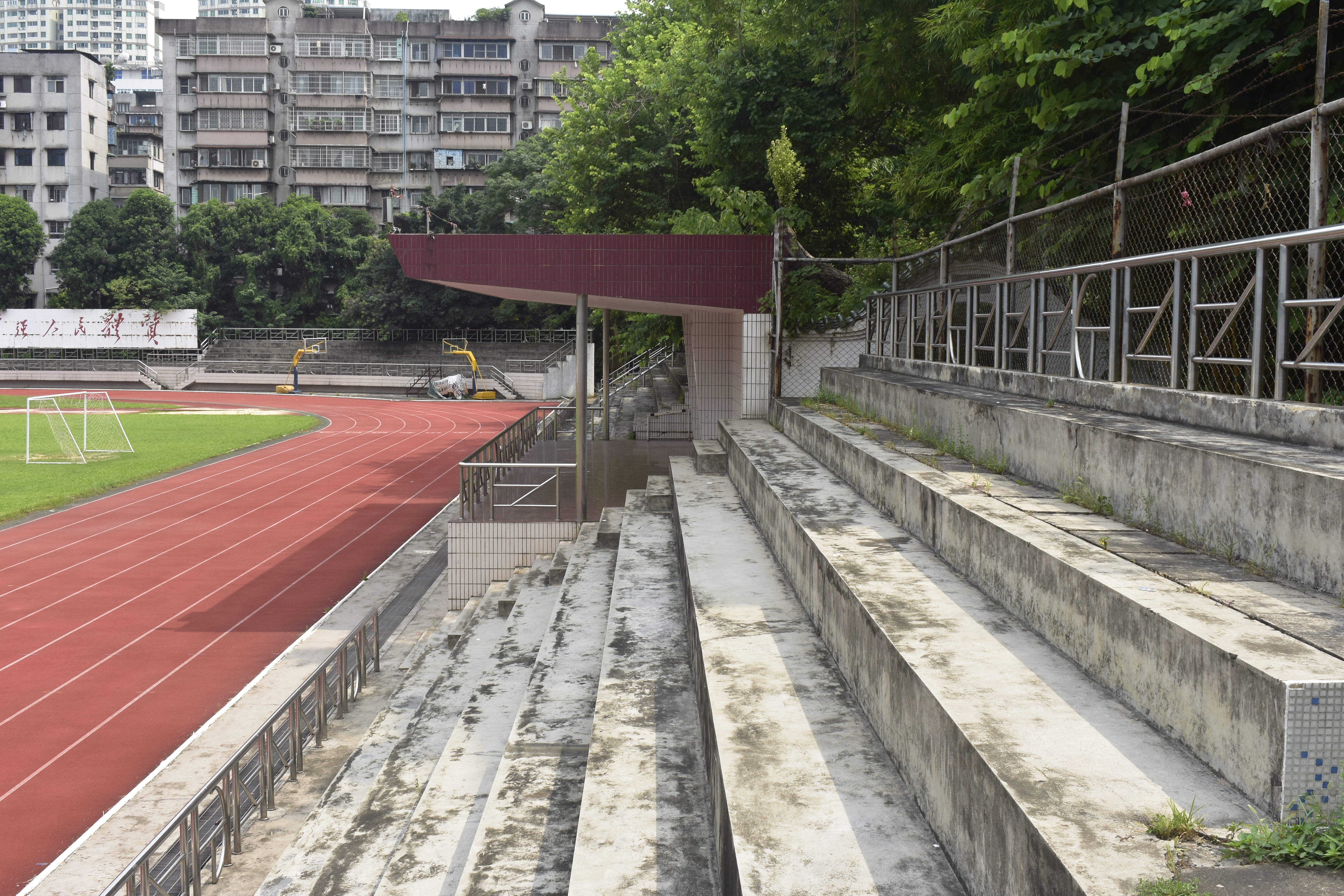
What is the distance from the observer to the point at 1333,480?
3465 millimetres

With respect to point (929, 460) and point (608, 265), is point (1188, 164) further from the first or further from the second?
point (608, 265)

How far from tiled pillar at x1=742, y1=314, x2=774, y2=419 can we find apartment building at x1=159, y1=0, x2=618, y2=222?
63885mm

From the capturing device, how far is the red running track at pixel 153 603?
879 centimetres

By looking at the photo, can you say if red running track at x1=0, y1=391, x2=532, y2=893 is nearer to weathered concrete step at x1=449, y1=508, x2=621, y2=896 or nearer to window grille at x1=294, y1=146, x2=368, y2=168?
weathered concrete step at x1=449, y1=508, x2=621, y2=896

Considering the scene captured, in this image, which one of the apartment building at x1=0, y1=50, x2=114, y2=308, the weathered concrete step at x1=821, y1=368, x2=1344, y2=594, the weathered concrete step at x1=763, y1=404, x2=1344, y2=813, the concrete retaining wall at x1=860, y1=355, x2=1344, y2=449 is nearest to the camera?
the weathered concrete step at x1=763, y1=404, x2=1344, y2=813

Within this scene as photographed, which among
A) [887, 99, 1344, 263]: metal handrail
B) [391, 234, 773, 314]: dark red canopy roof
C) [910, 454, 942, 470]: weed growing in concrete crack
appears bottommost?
[910, 454, 942, 470]: weed growing in concrete crack

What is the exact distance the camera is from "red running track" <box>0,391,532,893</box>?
8.79 meters

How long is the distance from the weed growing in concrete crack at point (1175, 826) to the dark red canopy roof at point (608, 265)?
13.6 metres

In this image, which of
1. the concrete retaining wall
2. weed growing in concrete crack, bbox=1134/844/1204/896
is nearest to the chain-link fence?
the concrete retaining wall

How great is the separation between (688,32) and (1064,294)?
68.9ft

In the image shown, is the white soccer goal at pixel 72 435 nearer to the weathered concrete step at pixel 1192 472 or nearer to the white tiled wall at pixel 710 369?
the white tiled wall at pixel 710 369

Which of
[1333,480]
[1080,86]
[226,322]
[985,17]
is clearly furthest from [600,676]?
[226,322]

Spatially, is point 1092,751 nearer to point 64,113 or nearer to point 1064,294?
point 1064,294

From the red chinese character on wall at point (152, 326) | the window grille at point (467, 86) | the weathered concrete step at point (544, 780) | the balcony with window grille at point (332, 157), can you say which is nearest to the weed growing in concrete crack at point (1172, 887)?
the weathered concrete step at point (544, 780)
